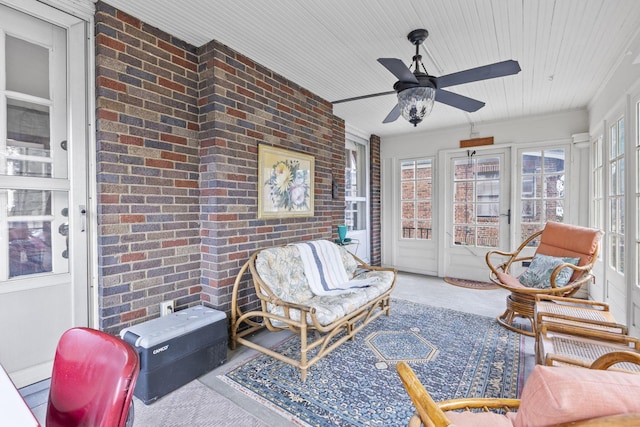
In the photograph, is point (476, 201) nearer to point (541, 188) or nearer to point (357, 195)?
point (541, 188)

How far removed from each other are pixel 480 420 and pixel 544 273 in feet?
8.47

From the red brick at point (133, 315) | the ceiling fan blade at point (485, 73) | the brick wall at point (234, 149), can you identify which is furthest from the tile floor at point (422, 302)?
the ceiling fan blade at point (485, 73)

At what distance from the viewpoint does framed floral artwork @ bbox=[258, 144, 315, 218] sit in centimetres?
294

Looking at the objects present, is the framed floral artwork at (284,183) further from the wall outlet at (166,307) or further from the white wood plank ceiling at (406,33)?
the wall outlet at (166,307)

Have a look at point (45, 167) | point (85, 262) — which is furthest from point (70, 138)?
point (85, 262)

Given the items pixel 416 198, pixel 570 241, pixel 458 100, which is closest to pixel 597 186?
pixel 570 241

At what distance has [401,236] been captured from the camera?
5582 mm

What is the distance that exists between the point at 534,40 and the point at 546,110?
2.19m

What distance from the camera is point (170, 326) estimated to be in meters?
2.04

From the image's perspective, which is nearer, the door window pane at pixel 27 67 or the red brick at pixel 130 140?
the door window pane at pixel 27 67

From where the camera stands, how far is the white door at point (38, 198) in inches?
71.3

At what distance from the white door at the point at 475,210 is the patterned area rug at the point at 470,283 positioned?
0.10m

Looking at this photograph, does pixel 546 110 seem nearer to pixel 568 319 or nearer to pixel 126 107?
pixel 568 319

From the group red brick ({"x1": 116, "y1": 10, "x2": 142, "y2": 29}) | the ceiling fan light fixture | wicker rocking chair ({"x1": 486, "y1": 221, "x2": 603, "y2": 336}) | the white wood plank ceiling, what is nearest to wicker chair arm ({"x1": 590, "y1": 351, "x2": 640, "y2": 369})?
wicker rocking chair ({"x1": 486, "y1": 221, "x2": 603, "y2": 336})
